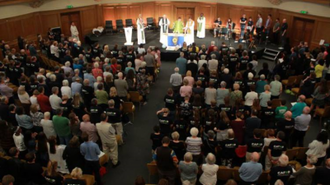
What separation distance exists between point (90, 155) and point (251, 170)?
333 cm

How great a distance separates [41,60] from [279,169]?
36.3ft

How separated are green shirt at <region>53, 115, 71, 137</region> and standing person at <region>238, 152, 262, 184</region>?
163 inches

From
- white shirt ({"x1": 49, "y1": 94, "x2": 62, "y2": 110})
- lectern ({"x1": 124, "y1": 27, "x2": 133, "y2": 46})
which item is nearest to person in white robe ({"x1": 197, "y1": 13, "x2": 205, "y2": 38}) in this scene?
lectern ({"x1": 124, "y1": 27, "x2": 133, "y2": 46})

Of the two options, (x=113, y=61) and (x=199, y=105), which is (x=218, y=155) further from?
(x=113, y=61)

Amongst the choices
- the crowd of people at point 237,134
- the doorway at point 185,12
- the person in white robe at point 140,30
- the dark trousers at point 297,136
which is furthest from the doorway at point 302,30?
the dark trousers at point 297,136

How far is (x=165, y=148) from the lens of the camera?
580 cm

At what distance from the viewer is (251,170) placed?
18.2 ft

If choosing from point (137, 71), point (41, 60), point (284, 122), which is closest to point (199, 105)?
point (284, 122)

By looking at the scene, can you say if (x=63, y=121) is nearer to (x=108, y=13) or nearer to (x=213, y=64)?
(x=213, y=64)

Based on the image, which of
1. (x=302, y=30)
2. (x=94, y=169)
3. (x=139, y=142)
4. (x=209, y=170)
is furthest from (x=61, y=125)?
(x=302, y=30)

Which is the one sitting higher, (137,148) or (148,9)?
(148,9)

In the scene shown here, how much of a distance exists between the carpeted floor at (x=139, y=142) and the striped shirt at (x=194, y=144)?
1348 millimetres

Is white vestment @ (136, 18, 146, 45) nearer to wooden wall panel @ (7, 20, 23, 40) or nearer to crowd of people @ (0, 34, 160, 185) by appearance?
crowd of people @ (0, 34, 160, 185)

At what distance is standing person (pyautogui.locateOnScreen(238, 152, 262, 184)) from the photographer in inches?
218
